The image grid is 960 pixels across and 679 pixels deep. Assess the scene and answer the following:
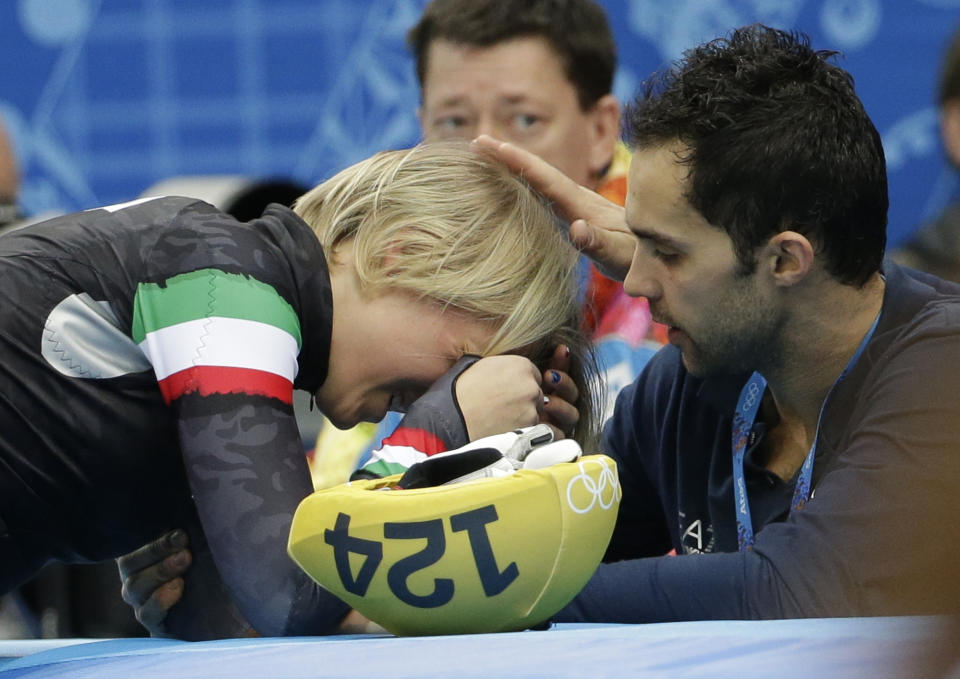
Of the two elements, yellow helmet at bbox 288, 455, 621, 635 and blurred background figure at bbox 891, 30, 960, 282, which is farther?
blurred background figure at bbox 891, 30, 960, 282

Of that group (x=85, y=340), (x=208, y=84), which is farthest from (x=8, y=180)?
(x=85, y=340)

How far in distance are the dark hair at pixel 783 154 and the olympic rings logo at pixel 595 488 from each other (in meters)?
0.51

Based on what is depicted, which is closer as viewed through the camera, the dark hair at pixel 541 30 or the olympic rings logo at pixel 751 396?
the olympic rings logo at pixel 751 396

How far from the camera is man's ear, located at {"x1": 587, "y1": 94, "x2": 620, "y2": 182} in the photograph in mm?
3135

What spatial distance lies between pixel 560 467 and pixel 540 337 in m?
0.47

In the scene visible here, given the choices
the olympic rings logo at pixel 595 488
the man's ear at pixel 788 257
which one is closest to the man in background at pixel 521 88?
the man's ear at pixel 788 257

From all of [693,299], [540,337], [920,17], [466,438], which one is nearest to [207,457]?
[466,438]

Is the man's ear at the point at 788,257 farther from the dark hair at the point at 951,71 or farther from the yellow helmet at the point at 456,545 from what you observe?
the dark hair at the point at 951,71

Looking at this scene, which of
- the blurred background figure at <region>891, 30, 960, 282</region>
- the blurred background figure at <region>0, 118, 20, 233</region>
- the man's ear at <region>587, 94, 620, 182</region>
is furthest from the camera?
the blurred background figure at <region>0, 118, 20, 233</region>

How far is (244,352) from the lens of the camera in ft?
4.52

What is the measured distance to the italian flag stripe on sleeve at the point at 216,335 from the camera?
4.50 feet

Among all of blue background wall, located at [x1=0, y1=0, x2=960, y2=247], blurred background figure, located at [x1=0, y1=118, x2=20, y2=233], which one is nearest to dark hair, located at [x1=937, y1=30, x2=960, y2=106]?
blue background wall, located at [x1=0, y1=0, x2=960, y2=247]

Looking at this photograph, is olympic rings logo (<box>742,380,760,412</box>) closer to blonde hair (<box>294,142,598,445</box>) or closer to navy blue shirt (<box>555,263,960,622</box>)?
navy blue shirt (<box>555,263,960,622</box>)

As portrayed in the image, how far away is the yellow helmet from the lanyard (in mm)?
462
